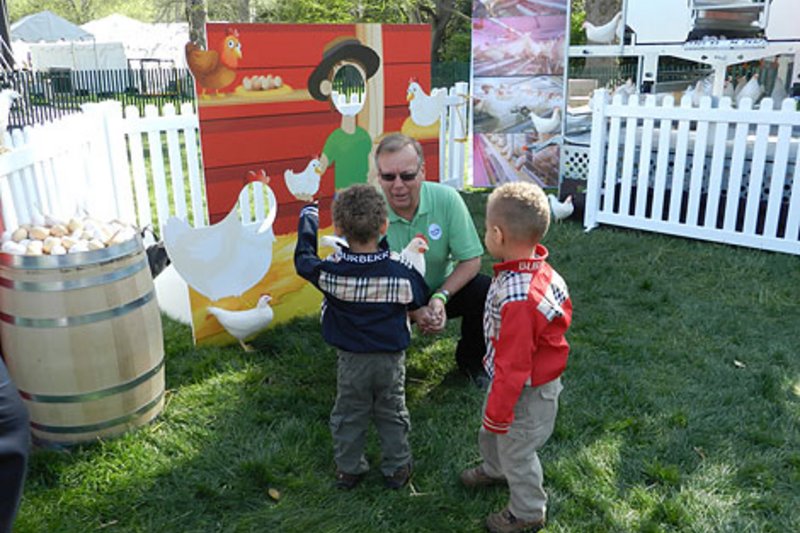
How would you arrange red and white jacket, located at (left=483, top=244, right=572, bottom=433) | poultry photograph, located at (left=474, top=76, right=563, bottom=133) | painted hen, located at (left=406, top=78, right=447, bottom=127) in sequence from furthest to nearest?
poultry photograph, located at (left=474, top=76, right=563, bottom=133) < painted hen, located at (left=406, top=78, right=447, bottom=127) < red and white jacket, located at (left=483, top=244, right=572, bottom=433)

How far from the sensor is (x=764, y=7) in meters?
6.66

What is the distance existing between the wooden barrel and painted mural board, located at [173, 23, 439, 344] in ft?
2.47

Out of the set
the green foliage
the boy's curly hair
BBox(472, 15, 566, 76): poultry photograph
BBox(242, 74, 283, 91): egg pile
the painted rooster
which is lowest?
the boy's curly hair

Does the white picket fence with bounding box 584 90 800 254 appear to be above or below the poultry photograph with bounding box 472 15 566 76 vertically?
below

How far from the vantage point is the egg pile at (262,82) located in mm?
3990

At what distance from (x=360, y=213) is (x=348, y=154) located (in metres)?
2.10

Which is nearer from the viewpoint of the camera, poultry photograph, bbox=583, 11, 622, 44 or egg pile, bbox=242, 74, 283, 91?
egg pile, bbox=242, 74, 283, 91

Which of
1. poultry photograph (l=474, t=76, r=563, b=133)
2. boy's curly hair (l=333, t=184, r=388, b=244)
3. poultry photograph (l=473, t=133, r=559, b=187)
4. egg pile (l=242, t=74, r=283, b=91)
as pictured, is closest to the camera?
boy's curly hair (l=333, t=184, r=388, b=244)

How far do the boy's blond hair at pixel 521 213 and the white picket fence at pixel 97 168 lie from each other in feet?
7.24

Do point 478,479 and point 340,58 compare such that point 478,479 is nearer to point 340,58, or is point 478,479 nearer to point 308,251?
point 308,251

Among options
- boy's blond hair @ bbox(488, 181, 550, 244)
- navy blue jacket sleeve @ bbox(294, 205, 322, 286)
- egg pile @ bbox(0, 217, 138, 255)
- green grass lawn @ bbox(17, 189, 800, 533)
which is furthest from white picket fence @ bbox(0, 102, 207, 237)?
boy's blond hair @ bbox(488, 181, 550, 244)

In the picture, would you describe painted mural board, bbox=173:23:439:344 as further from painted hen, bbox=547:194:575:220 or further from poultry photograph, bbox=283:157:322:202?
painted hen, bbox=547:194:575:220

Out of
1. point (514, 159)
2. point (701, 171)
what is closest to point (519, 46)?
point (514, 159)

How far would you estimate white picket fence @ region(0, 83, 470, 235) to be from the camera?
12.0 feet
